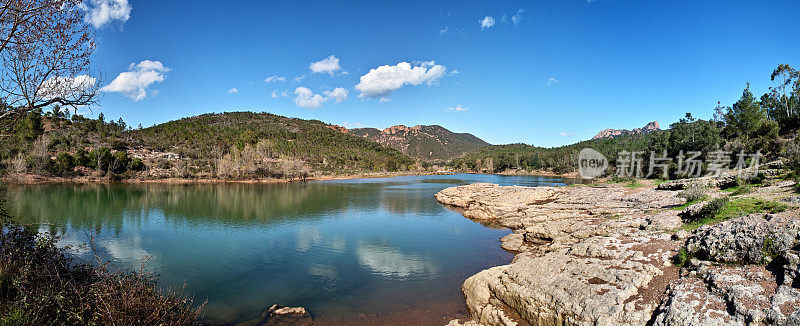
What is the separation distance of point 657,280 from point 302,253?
55.3ft

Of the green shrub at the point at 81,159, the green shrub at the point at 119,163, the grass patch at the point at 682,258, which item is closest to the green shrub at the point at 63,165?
the green shrub at the point at 81,159

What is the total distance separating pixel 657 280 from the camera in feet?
31.5

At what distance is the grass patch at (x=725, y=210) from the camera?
41.9 ft

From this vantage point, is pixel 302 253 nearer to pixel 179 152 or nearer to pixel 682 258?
A: pixel 682 258

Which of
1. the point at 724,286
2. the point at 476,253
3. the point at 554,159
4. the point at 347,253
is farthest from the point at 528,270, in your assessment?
the point at 554,159

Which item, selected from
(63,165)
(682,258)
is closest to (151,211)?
(682,258)

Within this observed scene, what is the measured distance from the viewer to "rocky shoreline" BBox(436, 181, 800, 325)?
24.3 ft

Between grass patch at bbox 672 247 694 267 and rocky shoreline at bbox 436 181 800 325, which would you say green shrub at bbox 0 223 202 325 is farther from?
grass patch at bbox 672 247 694 267

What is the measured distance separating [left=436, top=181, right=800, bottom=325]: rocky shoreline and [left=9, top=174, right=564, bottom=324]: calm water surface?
2.50m

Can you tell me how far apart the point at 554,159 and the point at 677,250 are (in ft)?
413

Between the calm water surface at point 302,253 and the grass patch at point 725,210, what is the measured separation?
847cm

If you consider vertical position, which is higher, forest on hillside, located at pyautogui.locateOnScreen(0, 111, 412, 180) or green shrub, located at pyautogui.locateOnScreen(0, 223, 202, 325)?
forest on hillside, located at pyautogui.locateOnScreen(0, 111, 412, 180)

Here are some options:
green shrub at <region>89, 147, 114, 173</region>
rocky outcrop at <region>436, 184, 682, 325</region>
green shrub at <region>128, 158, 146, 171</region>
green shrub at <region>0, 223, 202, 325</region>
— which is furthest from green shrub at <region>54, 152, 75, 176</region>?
rocky outcrop at <region>436, 184, 682, 325</region>

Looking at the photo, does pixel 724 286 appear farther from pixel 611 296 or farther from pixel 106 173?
pixel 106 173
